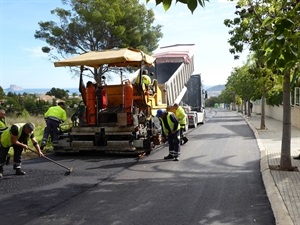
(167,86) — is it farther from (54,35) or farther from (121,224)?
(54,35)

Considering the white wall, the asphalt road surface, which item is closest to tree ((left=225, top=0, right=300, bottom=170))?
the asphalt road surface

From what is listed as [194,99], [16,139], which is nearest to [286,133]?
[16,139]

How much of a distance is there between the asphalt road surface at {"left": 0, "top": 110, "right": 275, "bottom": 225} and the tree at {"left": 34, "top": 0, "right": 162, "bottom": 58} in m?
13.6

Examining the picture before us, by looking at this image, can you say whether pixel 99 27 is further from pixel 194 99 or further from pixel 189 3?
pixel 189 3

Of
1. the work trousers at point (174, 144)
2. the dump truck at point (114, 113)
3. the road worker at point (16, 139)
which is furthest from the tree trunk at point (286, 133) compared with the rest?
the road worker at point (16, 139)

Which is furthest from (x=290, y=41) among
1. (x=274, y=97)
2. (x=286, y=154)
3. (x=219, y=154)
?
(x=274, y=97)

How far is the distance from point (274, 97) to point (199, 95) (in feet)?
28.1

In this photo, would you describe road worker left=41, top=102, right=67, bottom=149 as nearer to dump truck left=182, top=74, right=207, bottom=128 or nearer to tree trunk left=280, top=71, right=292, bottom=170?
Answer: tree trunk left=280, top=71, right=292, bottom=170

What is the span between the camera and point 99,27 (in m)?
22.0

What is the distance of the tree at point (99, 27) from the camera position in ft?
70.3

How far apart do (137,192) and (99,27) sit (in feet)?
56.5

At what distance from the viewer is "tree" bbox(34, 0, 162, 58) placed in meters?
21.4

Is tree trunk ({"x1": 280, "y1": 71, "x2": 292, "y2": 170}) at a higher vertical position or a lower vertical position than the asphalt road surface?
higher

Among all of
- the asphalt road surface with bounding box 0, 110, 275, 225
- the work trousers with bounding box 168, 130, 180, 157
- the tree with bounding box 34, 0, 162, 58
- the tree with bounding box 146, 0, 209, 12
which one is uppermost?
the tree with bounding box 34, 0, 162, 58
